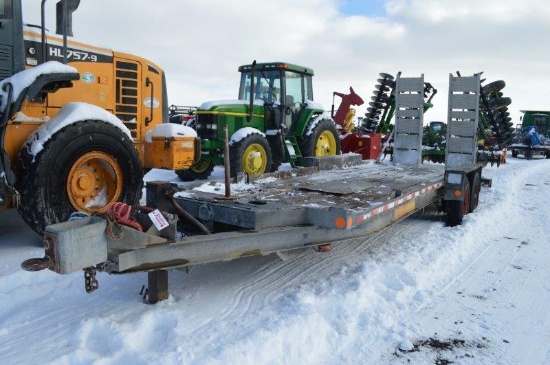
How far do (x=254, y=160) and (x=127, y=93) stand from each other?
3.88 meters

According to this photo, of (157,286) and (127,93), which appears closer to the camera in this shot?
(157,286)

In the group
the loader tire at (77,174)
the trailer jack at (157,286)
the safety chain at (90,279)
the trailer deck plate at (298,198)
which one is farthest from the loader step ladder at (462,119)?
the safety chain at (90,279)

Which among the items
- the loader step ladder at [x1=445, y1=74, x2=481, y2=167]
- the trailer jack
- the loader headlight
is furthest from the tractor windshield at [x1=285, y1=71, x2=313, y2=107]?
the trailer jack

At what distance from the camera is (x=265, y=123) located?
37.0 ft

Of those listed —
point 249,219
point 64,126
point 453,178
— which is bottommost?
point 249,219

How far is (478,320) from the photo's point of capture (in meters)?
3.85

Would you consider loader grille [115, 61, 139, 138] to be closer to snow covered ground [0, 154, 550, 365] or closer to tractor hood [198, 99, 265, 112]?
snow covered ground [0, 154, 550, 365]

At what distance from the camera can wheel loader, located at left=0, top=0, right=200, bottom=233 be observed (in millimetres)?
5039

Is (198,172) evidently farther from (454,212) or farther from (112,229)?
(112,229)

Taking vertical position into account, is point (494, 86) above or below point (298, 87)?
above

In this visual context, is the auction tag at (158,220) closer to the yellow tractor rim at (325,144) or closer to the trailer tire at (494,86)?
the yellow tractor rim at (325,144)

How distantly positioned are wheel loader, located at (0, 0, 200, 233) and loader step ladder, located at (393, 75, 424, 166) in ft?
17.7

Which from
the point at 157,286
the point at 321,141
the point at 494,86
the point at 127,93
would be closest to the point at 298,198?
the point at 157,286

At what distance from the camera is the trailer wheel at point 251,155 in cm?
982
